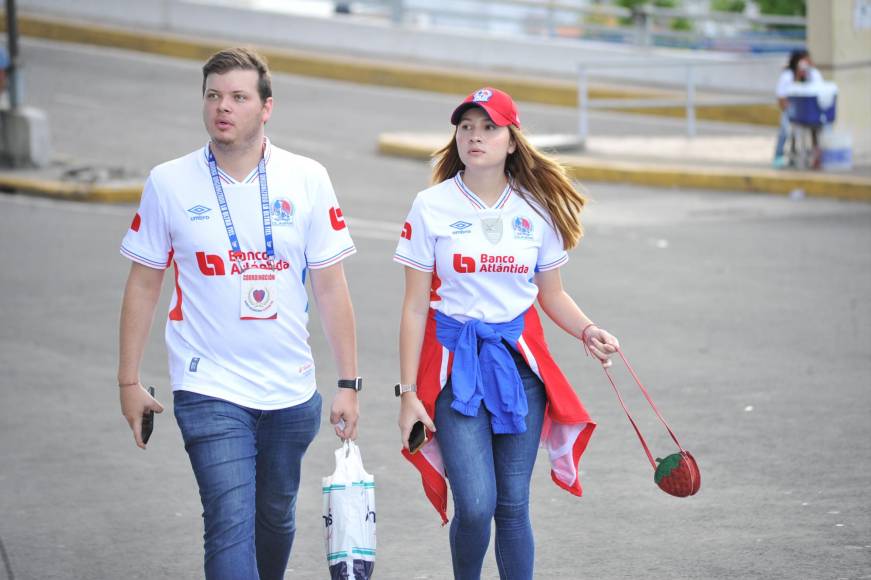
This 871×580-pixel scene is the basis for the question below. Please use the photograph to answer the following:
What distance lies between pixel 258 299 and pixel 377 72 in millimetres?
20740

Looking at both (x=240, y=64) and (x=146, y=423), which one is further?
(x=146, y=423)

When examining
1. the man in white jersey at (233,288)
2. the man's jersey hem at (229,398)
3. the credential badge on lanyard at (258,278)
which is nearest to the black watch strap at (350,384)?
the man in white jersey at (233,288)

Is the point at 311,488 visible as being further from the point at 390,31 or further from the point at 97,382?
the point at 390,31

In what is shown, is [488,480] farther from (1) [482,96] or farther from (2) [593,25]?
(2) [593,25]

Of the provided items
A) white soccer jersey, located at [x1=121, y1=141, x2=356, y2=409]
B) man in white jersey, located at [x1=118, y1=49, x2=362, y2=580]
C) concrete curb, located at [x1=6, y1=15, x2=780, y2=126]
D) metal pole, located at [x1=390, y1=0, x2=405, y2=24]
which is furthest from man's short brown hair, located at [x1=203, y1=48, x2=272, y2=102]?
metal pole, located at [x1=390, y1=0, x2=405, y2=24]

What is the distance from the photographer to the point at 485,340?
4.67 metres

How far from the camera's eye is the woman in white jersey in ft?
15.1

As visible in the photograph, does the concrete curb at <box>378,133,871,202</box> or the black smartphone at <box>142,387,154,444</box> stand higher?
the black smartphone at <box>142,387,154,444</box>

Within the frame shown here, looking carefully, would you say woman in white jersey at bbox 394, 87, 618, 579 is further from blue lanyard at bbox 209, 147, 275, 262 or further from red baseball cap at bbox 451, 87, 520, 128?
blue lanyard at bbox 209, 147, 275, 262

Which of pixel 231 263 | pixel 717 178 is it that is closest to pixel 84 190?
pixel 717 178

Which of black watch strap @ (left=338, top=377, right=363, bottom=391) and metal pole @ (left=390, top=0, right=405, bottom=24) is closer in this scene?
black watch strap @ (left=338, top=377, right=363, bottom=391)

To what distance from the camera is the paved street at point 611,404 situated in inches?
229

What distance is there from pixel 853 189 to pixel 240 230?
495 inches

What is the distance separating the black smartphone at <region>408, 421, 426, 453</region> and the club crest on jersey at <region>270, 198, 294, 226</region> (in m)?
0.79
